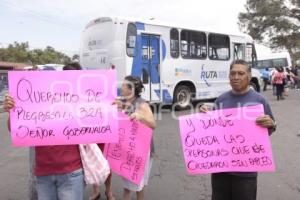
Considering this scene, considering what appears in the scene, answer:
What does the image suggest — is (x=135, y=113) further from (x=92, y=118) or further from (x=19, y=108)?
(x=19, y=108)

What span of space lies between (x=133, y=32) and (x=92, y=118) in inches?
478

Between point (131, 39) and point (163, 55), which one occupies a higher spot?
point (131, 39)

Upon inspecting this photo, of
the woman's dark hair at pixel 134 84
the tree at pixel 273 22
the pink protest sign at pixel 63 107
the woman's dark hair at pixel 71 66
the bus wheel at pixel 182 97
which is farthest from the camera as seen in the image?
the tree at pixel 273 22

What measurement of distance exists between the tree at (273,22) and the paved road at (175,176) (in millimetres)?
40606

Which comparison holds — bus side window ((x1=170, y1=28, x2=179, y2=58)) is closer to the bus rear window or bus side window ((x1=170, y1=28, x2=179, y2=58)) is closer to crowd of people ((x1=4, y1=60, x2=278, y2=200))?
the bus rear window

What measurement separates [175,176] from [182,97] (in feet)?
35.0

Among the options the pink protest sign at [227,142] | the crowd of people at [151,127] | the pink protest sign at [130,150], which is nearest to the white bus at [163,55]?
the pink protest sign at [130,150]

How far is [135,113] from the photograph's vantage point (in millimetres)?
4957

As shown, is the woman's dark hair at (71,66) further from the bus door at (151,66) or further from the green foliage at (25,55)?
the green foliage at (25,55)

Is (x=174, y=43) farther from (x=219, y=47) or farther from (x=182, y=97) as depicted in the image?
(x=219, y=47)

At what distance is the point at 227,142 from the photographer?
439 centimetres

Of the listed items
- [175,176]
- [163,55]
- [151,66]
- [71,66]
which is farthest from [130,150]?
[163,55]

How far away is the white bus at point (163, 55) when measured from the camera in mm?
15930

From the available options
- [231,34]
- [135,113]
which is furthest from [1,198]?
[231,34]
